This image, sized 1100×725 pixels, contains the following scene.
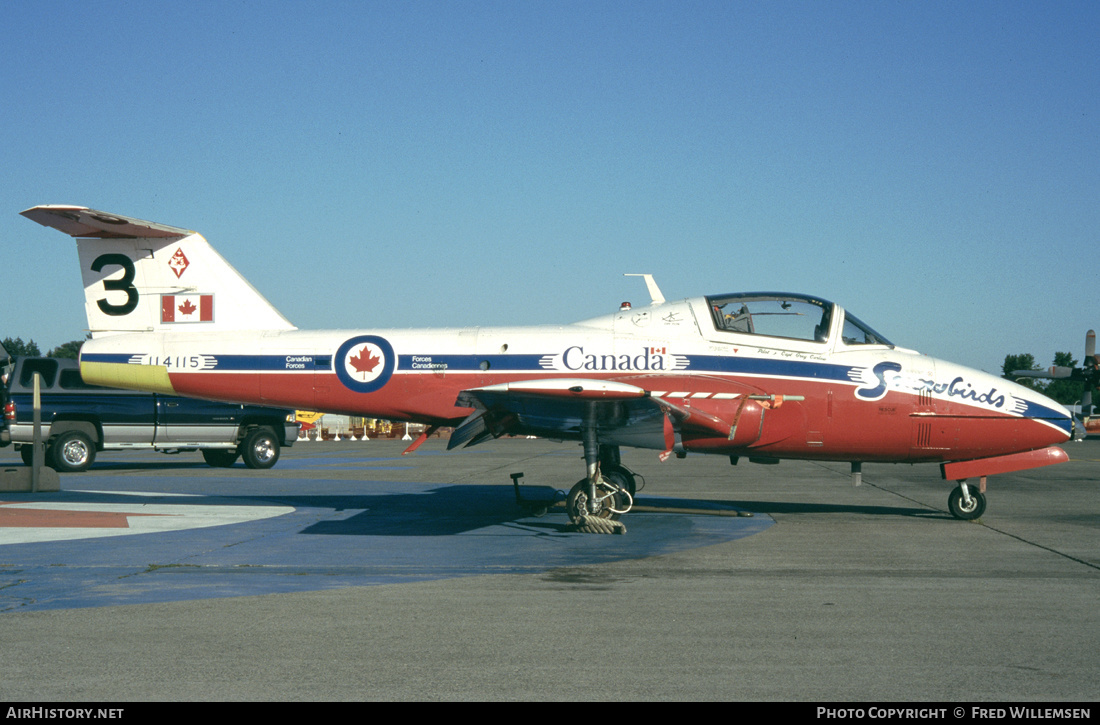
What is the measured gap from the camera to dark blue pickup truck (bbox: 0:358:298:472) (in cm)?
2191

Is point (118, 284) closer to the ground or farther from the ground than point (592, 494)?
farther from the ground

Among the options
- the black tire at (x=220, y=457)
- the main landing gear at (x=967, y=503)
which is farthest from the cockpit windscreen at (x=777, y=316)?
the black tire at (x=220, y=457)

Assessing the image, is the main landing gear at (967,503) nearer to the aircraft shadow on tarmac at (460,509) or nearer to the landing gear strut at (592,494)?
the aircraft shadow on tarmac at (460,509)

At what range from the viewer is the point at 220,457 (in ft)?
81.9

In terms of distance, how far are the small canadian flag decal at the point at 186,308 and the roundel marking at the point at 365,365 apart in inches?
85.5

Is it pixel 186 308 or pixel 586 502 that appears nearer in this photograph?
pixel 586 502

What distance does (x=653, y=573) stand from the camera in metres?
8.83

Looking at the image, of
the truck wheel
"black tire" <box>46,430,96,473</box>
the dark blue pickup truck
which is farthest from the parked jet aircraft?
the truck wheel

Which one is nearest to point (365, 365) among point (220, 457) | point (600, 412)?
point (600, 412)

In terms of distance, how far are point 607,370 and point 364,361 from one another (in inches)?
135

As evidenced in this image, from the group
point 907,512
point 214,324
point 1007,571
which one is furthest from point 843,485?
point 214,324

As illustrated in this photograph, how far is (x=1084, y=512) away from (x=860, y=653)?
10584mm

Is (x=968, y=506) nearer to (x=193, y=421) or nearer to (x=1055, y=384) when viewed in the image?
(x=193, y=421)
